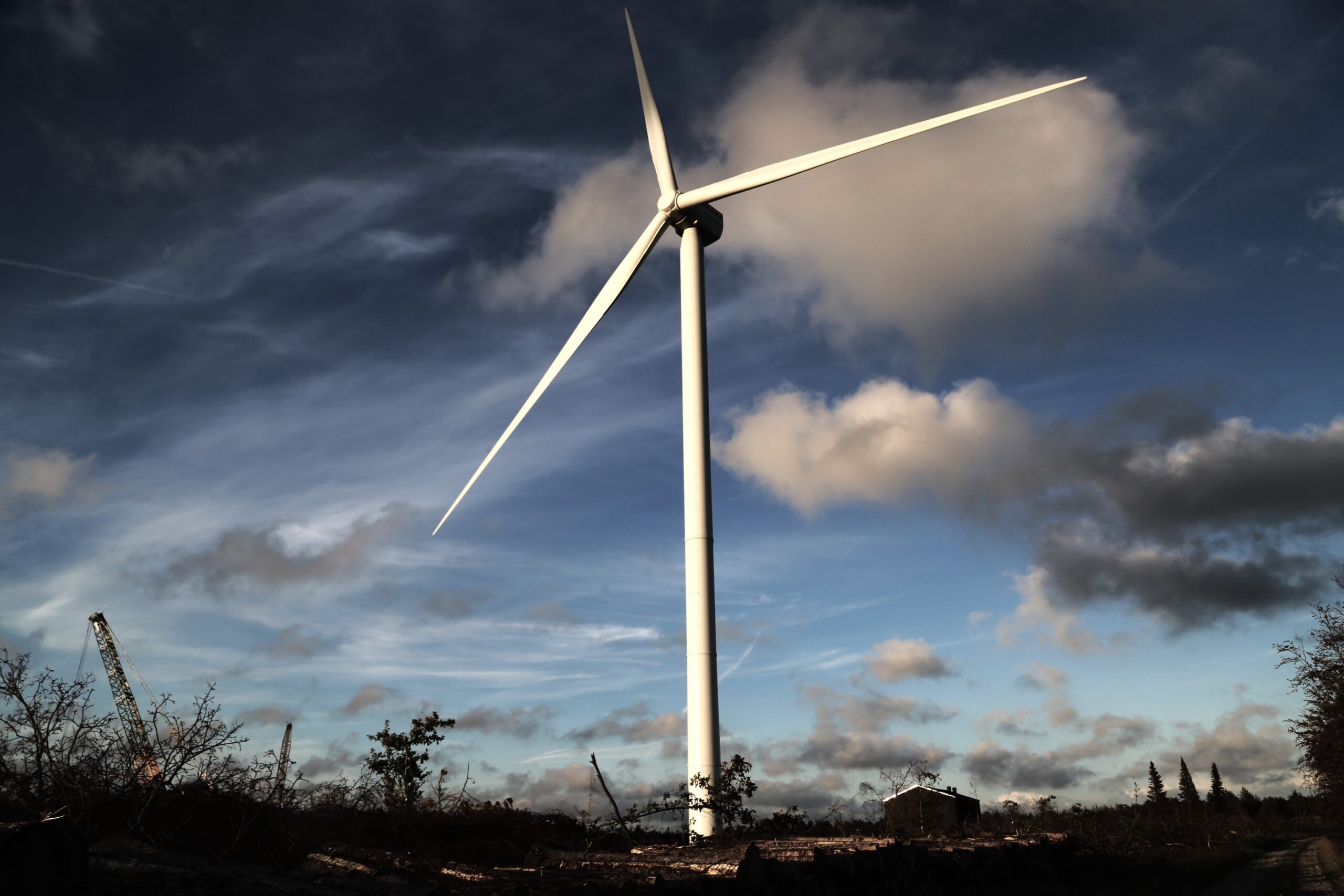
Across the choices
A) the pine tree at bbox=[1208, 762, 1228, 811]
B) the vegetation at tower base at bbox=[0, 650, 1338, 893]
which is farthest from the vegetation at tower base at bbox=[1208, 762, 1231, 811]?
the vegetation at tower base at bbox=[0, 650, 1338, 893]

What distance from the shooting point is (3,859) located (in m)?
7.27

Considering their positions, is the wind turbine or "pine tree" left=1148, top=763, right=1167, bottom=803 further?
"pine tree" left=1148, top=763, right=1167, bottom=803

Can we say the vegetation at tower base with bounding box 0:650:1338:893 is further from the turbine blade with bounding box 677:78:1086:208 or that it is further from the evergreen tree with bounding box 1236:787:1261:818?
the evergreen tree with bounding box 1236:787:1261:818

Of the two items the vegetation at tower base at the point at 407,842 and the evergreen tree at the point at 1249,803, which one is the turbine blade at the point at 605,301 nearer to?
the vegetation at tower base at the point at 407,842

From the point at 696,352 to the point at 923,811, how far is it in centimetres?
1916

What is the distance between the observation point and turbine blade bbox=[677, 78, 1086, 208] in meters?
22.8

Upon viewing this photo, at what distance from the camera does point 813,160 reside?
2492 centimetres

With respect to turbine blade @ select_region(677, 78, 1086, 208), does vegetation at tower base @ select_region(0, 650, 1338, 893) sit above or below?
below

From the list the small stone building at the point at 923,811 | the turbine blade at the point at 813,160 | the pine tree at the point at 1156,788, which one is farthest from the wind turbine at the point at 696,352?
the pine tree at the point at 1156,788

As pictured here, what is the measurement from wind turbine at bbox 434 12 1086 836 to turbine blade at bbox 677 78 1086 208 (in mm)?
22

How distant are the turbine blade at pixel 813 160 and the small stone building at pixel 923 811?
707 inches

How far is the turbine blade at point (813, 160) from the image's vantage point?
22812 mm

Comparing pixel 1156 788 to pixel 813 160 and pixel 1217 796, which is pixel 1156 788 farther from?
pixel 813 160

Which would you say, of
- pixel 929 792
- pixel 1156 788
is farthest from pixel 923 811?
pixel 1156 788
